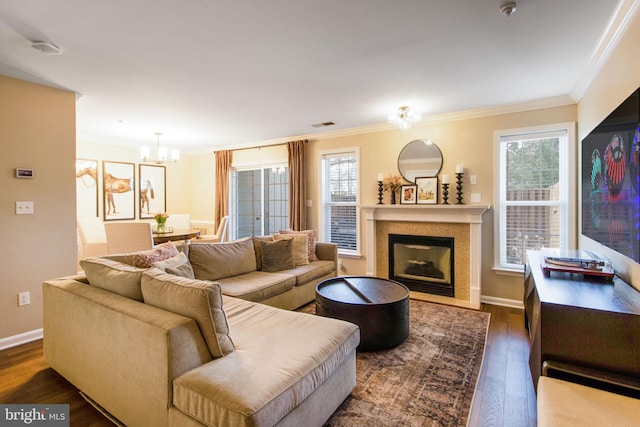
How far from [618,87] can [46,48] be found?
4.10 m

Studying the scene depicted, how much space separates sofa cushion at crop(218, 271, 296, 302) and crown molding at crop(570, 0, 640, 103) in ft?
11.0

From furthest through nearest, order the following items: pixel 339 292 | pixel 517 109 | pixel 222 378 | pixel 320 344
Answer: pixel 517 109 → pixel 339 292 → pixel 320 344 → pixel 222 378

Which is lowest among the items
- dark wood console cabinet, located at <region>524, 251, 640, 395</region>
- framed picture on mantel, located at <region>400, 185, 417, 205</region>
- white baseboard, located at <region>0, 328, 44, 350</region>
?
white baseboard, located at <region>0, 328, 44, 350</region>

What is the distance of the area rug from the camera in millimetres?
1843

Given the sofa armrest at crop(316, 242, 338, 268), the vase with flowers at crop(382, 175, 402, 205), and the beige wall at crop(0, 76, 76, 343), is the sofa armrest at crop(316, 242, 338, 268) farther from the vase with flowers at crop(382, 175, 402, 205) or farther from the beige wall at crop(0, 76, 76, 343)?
the beige wall at crop(0, 76, 76, 343)

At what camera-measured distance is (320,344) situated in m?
1.74

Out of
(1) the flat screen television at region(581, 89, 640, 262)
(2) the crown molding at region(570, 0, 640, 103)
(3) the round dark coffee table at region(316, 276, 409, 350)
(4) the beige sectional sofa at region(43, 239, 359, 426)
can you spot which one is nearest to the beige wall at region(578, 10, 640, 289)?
(2) the crown molding at region(570, 0, 640, 103)

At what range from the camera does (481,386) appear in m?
2.16

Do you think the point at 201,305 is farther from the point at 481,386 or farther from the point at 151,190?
the point at 151,190

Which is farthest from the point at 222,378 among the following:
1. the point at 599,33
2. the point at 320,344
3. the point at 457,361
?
the point at 599,33

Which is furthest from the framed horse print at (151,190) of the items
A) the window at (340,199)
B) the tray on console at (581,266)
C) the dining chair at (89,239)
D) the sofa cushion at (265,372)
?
the tray on console at (581,266)

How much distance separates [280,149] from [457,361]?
14.6 feet

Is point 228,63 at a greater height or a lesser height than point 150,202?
greater

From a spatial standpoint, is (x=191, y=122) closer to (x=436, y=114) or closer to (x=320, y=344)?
(x=436, y=114)
